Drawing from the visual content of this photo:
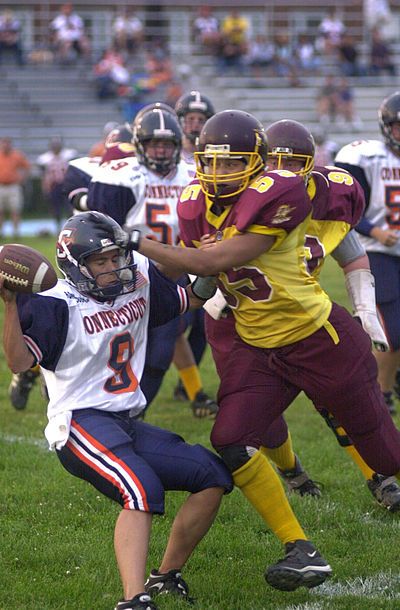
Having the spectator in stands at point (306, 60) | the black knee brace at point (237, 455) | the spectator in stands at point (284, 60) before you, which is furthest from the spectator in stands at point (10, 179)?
the black knee brace at point (237, 455)

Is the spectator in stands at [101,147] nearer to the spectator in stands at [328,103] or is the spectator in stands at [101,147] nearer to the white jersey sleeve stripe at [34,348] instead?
the white jersey sleeve stripe at [34,348]

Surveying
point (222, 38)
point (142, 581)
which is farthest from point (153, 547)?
point (222, 38)

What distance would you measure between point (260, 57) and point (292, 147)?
65.6ft

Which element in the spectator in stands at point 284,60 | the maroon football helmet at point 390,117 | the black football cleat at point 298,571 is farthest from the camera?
the spectator in stands at point 284,60

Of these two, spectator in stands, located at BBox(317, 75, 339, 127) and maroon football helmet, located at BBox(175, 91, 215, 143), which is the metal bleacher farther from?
maroon football helmet, located at BBox(175, 91, 215, 143)

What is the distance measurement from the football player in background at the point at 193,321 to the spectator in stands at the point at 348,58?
17.5 m

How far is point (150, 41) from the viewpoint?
80.0ft

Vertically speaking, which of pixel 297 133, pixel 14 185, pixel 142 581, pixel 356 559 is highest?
pixel 297 133

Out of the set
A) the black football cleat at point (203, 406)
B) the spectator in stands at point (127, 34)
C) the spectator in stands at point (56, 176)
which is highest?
the spectator in stands at point (127, 34)

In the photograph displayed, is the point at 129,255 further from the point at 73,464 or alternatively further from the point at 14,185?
the point at 14,185

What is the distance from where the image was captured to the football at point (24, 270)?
3410mm

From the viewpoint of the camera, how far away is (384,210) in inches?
245

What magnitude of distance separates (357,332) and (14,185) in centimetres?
1460

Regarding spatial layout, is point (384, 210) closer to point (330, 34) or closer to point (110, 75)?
point (110, 75)
